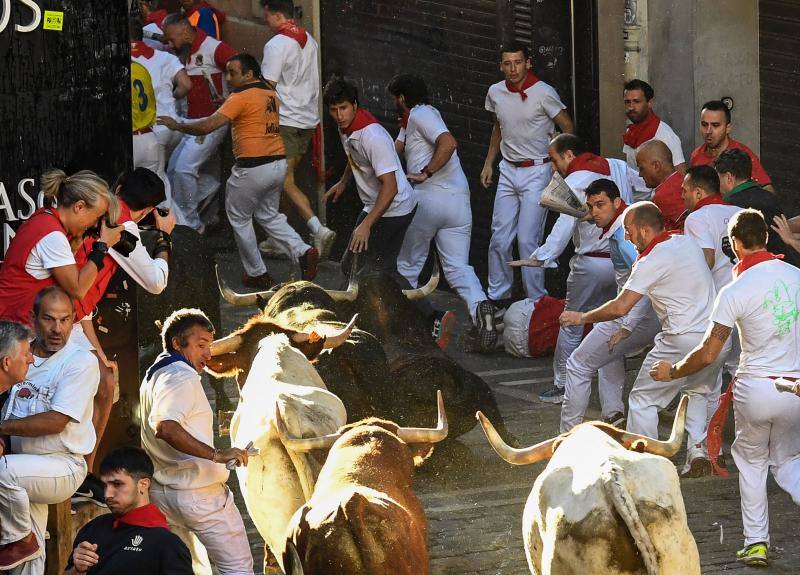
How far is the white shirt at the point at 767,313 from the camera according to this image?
8594mm

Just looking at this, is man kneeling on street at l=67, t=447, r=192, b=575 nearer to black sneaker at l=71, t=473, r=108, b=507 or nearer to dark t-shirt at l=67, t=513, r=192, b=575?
dark t-shirt at l=67, t=513, r=192, b=575

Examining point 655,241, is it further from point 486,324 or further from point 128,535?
point 128,535

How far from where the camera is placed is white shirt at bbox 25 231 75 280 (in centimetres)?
747

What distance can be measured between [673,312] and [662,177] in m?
2.23

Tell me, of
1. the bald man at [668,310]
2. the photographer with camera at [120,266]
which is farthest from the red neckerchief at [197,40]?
→ the photographer with camera at [120,266]

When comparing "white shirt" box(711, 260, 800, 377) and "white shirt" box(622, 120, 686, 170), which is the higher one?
"white shirt" box(711, 260, 800, 377)

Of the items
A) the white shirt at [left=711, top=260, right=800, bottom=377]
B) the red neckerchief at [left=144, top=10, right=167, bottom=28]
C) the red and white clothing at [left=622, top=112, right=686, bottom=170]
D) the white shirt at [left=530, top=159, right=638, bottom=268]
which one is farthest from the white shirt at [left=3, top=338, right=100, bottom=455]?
the red neckerchief at [left=144, top=10, right=167, bottom=28]

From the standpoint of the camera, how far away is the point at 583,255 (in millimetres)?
11914

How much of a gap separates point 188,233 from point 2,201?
13.7ft

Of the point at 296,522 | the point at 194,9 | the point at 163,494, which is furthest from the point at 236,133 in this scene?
the point at 296,522

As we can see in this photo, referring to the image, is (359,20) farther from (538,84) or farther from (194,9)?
(538,84)

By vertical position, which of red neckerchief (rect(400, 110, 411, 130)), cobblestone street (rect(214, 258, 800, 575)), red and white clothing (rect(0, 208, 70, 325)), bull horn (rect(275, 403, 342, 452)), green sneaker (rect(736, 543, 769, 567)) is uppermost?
red and white clothing (rect(0, 208, 70, 325))

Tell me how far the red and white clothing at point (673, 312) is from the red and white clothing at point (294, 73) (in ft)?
17.0

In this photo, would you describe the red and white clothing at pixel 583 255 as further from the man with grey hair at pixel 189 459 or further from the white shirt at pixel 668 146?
the man with grey hair at pixel 189 459
